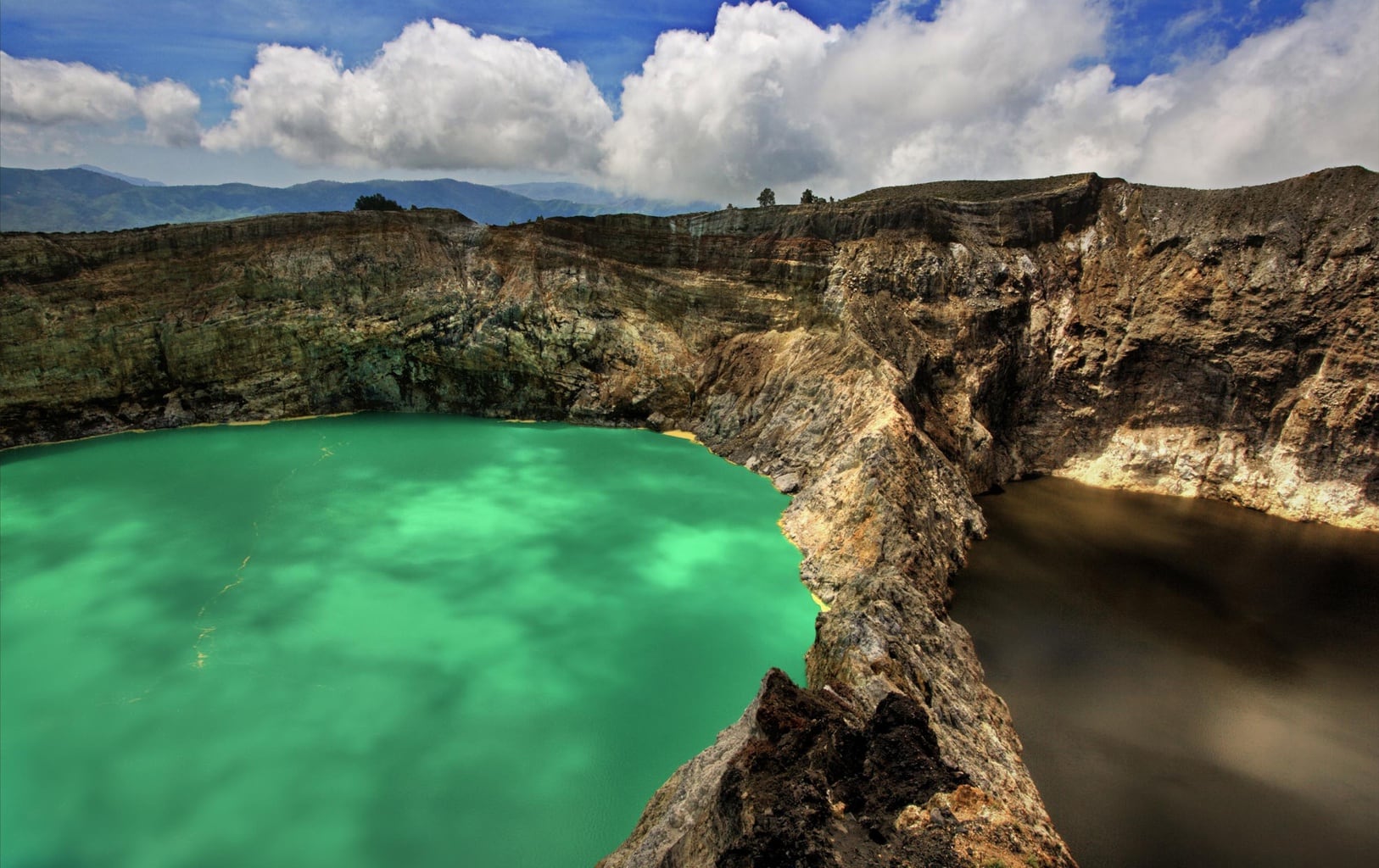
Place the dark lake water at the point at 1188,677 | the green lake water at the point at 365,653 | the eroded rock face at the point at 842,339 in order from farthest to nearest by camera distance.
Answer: the eroded rock face at the point at 842,339 < the dark lake water at the point at 1188,677 < the green lake water at the point at 365,653

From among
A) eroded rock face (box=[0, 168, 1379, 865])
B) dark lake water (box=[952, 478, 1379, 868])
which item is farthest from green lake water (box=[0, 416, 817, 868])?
dark lake water (box=[952, 478, 1379, 868])

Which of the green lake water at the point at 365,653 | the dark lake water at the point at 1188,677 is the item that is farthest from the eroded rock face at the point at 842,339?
the green lake water at the point at 365,653

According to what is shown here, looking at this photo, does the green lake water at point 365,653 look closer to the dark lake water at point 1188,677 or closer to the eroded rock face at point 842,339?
the eroded rock face at point 842,339

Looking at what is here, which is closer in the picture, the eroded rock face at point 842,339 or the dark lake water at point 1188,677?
the dark lake water at point 1188,677

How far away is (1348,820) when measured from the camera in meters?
10.1

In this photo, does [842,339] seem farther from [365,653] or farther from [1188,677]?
[365,653]

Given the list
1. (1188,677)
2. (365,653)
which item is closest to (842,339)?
(1188,677)

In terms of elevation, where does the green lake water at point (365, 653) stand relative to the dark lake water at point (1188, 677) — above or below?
below

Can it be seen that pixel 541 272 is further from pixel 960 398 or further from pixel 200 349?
pixel 960 398

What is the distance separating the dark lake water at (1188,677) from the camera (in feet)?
32.7

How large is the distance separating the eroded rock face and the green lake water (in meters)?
3.31

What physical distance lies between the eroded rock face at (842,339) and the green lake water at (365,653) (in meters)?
3.31

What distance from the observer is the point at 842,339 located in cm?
2486

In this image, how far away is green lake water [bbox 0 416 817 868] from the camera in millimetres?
9266
